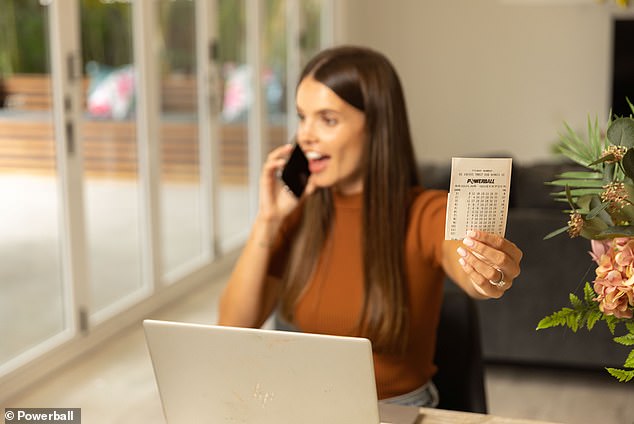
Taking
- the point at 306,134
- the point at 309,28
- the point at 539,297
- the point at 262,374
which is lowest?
the point at 539,297

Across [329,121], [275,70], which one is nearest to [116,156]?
[275,70]

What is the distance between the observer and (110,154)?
13.8 feet

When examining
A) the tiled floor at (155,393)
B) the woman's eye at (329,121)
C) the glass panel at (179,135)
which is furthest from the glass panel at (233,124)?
the woman's eye at (329,121)

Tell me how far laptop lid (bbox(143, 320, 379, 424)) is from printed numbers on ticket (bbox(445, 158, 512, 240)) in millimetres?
200

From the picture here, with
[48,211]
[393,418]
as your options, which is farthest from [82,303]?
[393,418]

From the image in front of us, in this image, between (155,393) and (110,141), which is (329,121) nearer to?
(155,393)

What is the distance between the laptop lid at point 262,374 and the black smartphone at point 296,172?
28.9 inches

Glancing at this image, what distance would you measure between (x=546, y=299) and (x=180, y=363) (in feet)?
8.34

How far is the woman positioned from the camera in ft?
6.10

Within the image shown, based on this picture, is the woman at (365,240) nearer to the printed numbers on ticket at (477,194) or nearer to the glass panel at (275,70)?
the printed numbers on ticket at (477,194)

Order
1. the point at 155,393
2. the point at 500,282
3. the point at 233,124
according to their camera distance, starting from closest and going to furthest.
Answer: the point at 500,282, the point at 155,393, the point at 233,124

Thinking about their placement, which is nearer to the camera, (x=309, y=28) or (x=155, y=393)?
(x=155, y=393)

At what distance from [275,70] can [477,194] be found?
5.18 m

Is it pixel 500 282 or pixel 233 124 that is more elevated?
pixel 500 282
